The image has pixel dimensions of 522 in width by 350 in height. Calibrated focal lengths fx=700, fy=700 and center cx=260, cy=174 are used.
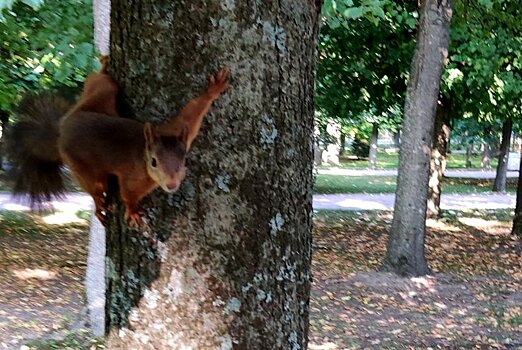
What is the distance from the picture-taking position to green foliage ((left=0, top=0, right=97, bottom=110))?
6137 mm

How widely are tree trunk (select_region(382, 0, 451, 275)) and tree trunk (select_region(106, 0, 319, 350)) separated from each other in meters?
7.59

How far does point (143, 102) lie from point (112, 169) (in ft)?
0.65

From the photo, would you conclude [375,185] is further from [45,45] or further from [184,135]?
[184,135]

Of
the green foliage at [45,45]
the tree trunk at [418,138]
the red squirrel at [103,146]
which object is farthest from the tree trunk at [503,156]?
the red squirrel at [103,146]

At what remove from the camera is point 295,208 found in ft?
6.09

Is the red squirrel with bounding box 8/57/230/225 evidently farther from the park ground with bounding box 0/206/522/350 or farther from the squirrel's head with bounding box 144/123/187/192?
the park ground with bounding box 0/206/522/350

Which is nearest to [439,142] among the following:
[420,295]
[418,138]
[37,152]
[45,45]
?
[418,138]

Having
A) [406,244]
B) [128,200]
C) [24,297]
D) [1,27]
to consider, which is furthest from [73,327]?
[128,200]

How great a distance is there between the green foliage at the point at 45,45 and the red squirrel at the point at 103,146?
12.7 feet

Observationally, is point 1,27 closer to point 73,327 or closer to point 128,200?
point 73,327

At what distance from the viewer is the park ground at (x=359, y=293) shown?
680 centimetres

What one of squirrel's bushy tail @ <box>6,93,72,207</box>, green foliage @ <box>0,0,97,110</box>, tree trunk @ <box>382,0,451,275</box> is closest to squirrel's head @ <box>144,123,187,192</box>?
squirrel's bushy tail @ <box>6,93,72,207</box>

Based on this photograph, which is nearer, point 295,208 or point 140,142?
point 140,142

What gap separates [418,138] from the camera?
361 inches
